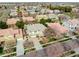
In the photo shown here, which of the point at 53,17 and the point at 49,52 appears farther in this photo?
the point at 53,17

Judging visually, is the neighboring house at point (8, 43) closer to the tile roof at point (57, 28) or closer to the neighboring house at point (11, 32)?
the neighboring house at point (11, 32)

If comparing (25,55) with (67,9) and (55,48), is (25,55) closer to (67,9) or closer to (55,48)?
(55,48)

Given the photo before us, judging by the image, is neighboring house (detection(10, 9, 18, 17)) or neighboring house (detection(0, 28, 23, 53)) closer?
neighboring house (detection(0, 28, 23, 53))

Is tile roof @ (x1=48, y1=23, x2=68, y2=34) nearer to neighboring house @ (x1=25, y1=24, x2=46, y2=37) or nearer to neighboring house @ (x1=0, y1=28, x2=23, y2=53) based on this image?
neighboring house @ (x1=25, y1=24, x2=46, y2=37)

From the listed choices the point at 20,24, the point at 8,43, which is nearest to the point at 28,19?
the point at 20,24

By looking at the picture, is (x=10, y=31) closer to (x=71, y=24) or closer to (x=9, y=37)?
(x=9, y=37)

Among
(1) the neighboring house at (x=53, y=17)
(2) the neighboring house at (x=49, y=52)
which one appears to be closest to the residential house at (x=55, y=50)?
(2) the neighboring house at (x=49, y=52)

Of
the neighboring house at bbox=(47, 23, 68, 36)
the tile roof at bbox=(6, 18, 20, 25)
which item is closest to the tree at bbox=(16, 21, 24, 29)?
the tile roof at bbox=(6, 18, 20, 25)
